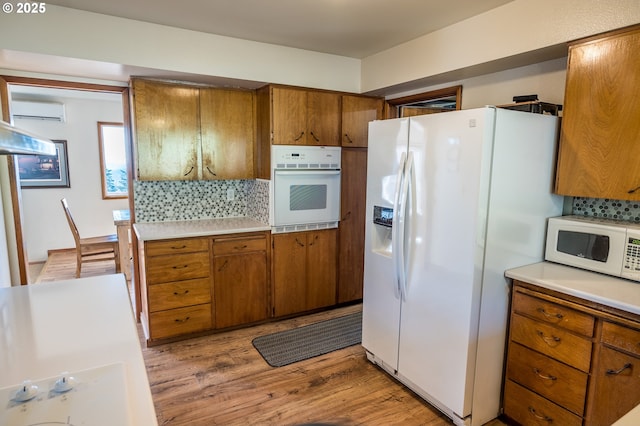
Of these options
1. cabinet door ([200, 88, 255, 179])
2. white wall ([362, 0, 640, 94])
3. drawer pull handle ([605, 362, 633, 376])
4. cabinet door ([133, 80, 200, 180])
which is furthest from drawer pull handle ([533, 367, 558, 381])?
cabinet door ([133, 80, 200, 180])

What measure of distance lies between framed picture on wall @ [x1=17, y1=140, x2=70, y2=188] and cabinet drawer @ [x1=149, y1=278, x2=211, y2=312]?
4023 millimetres

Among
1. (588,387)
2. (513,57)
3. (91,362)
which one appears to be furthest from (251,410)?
(513,57)

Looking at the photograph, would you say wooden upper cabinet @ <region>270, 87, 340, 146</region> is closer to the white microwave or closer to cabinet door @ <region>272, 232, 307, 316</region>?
cabinet door @ <region>272, 232, 307, 316</region>

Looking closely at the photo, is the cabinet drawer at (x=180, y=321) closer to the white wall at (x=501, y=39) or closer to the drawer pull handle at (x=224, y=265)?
the drawer pull handle at (x=224, y=265)

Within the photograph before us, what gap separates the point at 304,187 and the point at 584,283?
2.29 meters

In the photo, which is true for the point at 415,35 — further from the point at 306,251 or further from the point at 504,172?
the point at 306,251

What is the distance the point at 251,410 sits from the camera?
2311 mm

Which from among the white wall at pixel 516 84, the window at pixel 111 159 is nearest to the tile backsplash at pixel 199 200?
the white wall at pixel 516 84

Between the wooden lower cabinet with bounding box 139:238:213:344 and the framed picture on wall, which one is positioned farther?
the framed picture on wall

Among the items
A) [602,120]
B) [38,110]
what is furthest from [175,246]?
[38,110]

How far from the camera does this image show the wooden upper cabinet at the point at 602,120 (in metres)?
1.85

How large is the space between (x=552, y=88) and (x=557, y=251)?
42.6 inches

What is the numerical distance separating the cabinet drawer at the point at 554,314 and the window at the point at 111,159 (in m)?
5.89

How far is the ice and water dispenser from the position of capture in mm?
2574
